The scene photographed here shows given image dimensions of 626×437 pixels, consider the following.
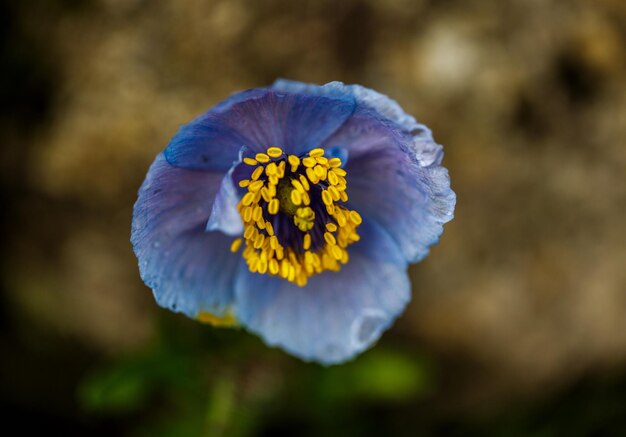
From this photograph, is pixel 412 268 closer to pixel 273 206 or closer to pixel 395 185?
pixel 395 185

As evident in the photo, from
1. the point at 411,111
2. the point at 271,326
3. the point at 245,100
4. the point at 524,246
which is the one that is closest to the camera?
the point at 245,100

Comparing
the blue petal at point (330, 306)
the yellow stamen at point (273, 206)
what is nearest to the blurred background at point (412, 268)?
the blue petal at point (330, 306)

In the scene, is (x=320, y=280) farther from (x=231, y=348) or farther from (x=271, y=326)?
(x=231, y=348)

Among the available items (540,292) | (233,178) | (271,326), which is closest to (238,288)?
(271,326)

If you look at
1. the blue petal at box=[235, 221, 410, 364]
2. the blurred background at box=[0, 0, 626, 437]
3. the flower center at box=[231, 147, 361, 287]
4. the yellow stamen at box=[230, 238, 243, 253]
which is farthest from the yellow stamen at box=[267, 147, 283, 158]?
the blurred background at box=[0, 0, 626, 437]

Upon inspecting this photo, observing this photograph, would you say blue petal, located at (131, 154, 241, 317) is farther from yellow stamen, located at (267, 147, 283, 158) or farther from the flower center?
yellow stamen, located at (267, 147, 283, 158)

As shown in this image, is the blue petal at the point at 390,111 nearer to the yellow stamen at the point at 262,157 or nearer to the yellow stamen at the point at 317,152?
the yellow stamen at the point at 317,152
